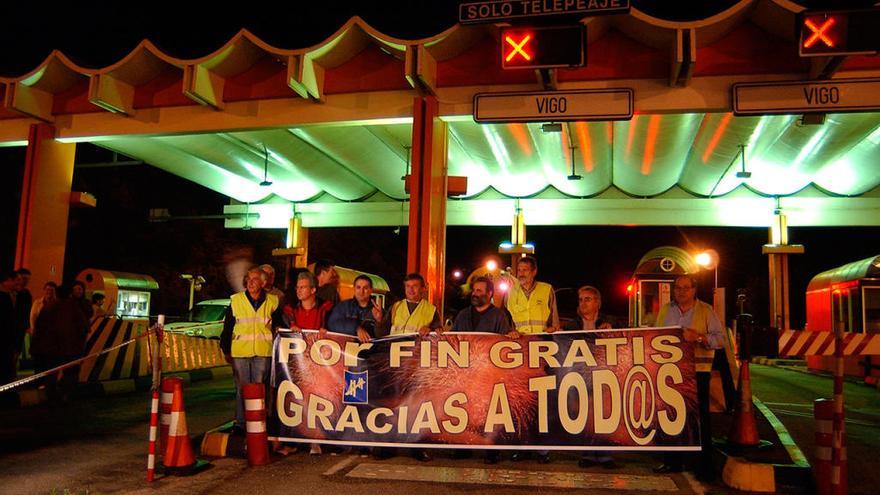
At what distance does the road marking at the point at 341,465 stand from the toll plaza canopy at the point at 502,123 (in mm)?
5395

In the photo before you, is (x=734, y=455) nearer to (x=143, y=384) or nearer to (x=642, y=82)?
(x=642, y=82)

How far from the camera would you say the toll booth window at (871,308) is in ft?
52.5

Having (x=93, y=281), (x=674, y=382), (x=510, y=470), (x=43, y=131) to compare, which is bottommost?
(x=510, y=470)

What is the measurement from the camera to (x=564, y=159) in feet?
54.5

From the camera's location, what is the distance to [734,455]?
674 cm

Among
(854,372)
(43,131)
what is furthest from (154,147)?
(854,372)

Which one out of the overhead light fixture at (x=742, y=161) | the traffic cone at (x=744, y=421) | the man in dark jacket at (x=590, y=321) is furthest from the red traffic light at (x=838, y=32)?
the overhead light fixture at (x=742, y=161)

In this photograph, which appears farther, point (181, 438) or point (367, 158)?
point (367, 158)

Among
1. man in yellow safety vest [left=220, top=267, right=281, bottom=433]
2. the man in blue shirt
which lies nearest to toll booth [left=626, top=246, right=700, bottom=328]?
the man in blue shirt

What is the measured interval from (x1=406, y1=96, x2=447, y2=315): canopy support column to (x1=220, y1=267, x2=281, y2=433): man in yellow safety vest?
11.3 ft

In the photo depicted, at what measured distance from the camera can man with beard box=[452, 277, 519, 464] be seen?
698cm

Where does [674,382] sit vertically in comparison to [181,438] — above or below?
above

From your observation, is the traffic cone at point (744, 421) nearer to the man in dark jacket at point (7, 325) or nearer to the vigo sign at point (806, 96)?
the vigo sign at point (806, 96)

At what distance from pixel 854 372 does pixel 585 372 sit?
1443 cm
